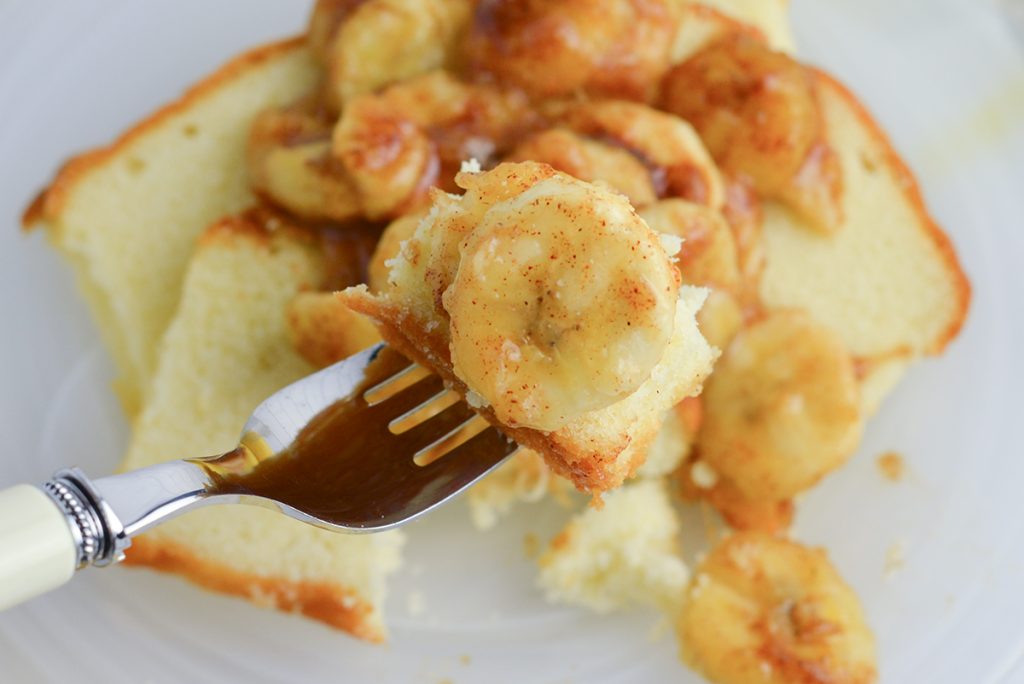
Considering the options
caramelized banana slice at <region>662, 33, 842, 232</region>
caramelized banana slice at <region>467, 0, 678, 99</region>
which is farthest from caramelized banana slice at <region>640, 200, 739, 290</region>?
caramelized banana slice at <region>467, 0, 678, 99</region>

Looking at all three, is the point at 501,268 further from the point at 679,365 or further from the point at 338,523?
the point at 338,523

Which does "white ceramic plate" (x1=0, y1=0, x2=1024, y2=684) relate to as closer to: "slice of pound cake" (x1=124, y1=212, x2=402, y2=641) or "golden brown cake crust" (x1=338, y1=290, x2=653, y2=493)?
"slice of pound cake" (x1=124, y1=212, x2=402, y2=641)

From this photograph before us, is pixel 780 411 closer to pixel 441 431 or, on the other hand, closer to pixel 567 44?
pixel 441 431

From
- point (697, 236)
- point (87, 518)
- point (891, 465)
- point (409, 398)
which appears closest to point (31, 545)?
point (87, 518)

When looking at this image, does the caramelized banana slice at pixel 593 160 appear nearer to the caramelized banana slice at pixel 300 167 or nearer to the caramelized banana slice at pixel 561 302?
the caramelized banana slice at pixel 300 167

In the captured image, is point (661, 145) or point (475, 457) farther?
point (661, 145)

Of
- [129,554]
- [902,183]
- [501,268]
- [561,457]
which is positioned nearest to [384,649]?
[129,554]
